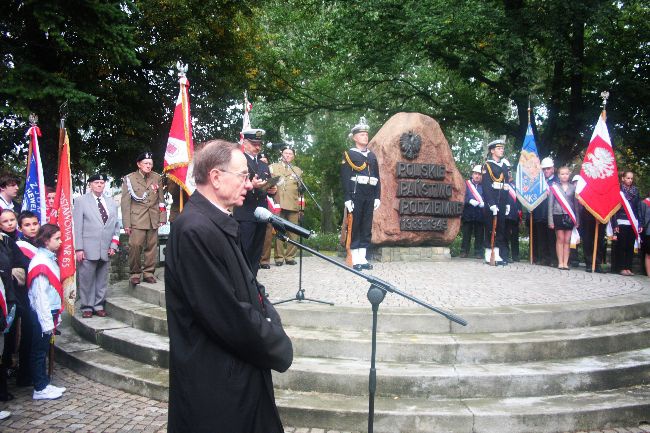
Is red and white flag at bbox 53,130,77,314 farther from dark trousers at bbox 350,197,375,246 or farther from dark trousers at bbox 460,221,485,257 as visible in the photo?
dark trousers at bbox 460,221,485,257

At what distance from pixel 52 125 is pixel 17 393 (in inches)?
313

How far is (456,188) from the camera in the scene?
1171 centimetres

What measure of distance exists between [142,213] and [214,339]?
20.6ft

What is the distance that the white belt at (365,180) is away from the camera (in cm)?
940

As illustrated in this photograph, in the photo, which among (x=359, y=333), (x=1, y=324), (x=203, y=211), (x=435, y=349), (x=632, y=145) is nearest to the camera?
(x=203, y=211)

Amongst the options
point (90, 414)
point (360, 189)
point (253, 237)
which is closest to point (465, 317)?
point (253, 237)

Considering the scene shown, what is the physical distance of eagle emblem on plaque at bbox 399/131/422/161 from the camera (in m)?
11.1

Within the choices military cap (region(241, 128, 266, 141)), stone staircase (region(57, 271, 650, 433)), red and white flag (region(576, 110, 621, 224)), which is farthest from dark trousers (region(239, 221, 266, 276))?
red and white flag (region(576, 110, 621, 224))

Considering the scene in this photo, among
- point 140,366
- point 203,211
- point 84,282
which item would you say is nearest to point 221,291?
point 203,211

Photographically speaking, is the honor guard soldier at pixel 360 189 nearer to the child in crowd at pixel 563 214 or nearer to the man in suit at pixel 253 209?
the man in suit at pixel 253 209

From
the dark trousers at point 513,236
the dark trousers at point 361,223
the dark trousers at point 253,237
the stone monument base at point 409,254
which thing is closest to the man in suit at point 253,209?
the dark trousers at point 253,237

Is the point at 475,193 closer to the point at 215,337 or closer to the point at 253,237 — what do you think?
the point at 253,237

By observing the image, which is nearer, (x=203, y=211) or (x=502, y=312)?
(x=203, y=211)

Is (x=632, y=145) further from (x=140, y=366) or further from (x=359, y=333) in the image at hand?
(x=140, y=366)
